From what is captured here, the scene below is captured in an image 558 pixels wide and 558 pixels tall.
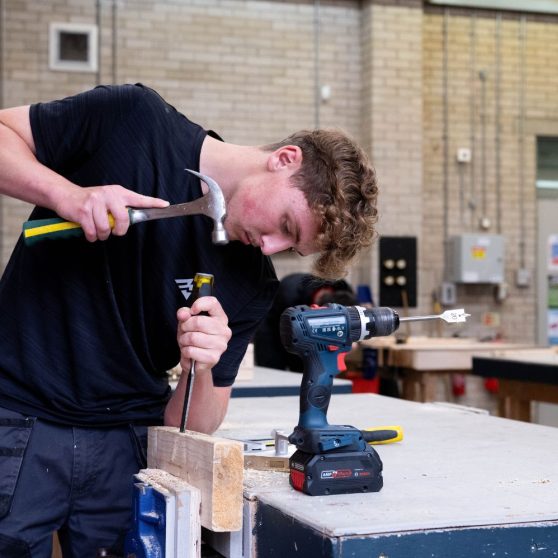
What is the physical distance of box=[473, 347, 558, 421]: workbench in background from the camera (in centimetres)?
459

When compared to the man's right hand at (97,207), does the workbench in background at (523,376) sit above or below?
below

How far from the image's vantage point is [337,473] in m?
1.49

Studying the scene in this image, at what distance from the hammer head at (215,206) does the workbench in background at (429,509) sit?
48 cm

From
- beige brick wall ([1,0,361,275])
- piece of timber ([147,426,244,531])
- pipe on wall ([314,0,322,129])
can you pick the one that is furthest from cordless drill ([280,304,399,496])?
pipe on wall ([314,0,322,129])

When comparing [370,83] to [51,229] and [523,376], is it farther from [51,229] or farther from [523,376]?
[51,229]

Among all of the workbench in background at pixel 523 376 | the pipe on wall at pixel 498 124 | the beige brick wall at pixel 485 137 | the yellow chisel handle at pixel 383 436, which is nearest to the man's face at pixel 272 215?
the yellow chisel handle at pixel 383 436

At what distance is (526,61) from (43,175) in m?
8.93

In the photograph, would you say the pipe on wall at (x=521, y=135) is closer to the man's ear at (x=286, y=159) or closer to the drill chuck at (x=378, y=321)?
the man's ear at (x=286, y=159)

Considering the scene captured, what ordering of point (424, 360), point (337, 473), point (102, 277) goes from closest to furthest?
1. point (337, 473)
2. point (102, 277)
3. point (424, 360)

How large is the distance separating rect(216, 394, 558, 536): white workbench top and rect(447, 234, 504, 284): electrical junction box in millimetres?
6530

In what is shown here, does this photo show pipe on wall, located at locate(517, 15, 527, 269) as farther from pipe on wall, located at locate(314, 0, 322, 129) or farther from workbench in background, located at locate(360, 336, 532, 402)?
workbench in background, located at locate(360, 336, 532, 402)

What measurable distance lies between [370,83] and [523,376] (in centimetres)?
491

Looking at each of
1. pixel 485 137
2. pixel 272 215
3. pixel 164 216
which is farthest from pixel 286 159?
pixel 485 137

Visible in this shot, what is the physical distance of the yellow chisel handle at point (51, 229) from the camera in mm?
1672
